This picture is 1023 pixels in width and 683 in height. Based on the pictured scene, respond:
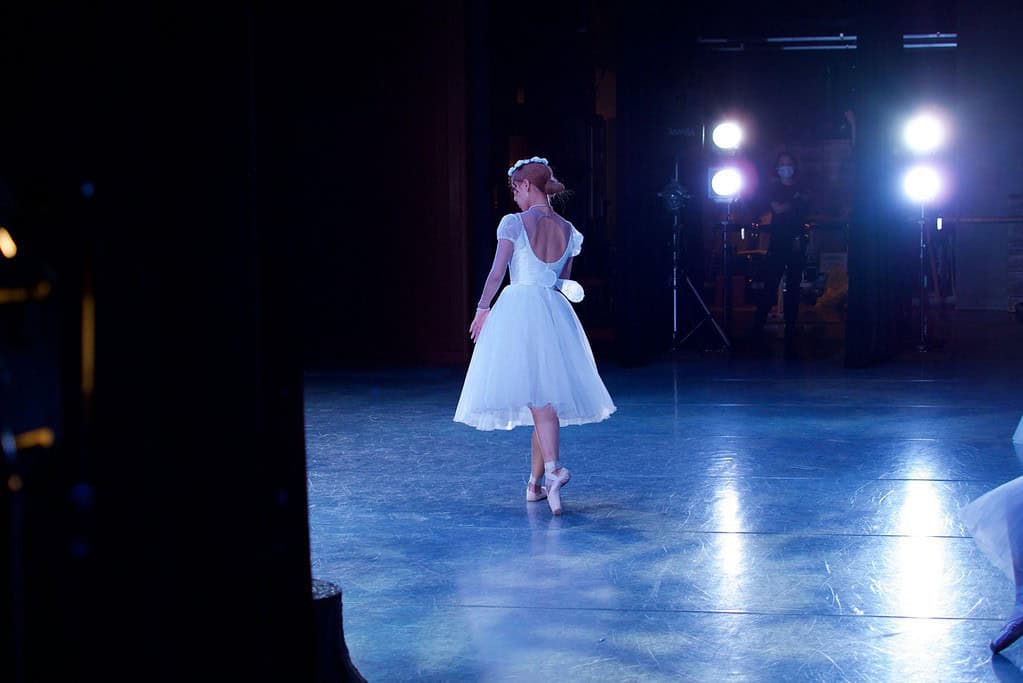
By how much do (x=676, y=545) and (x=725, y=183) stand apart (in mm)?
8291

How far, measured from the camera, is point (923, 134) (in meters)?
12.0

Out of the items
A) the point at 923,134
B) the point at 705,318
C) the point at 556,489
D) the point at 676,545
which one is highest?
the point at 923,134

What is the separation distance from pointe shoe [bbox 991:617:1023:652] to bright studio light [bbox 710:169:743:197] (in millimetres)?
9278

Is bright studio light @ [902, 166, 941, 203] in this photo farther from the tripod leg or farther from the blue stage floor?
the blue stage floor

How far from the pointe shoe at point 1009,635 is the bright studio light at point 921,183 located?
845cm

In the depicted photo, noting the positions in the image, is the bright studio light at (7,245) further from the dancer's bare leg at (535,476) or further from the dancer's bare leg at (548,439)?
the dancer's bare leg at (535,476)

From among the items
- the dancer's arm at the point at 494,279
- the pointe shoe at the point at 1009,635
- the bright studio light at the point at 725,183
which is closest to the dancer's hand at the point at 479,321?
the dancer's arm at the point at 494,279

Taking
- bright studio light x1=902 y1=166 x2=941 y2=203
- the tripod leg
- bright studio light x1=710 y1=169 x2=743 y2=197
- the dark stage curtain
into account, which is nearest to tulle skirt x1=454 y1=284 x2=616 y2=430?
the dark stage curtain

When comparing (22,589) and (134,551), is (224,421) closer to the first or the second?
(134,551)

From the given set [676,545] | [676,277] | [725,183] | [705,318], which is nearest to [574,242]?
[676,545]

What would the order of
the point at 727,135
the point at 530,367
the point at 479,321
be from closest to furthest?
the point at 530,367 → the point at 479,321 → the point at 727,135

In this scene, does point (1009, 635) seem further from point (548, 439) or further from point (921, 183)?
point (921, 183)

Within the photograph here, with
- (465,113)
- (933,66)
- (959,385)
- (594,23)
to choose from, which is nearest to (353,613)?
(959,385)

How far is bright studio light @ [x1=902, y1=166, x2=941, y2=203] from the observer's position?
35.6ft
